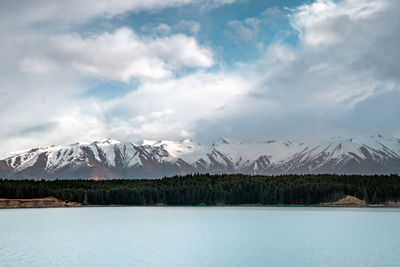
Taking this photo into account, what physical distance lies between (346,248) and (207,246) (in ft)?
61.8

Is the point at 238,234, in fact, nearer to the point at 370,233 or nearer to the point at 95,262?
the point at 370,233

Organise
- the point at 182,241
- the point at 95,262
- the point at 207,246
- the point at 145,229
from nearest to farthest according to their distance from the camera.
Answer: the point at 95,262 → the point at 207,246 → the point at 182,241 → the point at 145,229

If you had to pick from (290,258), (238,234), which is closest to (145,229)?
(238,234)

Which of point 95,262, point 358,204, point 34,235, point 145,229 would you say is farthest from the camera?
point 358,204

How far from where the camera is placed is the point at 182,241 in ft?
241

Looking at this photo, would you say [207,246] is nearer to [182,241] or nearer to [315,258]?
[182,241]

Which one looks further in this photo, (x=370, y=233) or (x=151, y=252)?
(x=370, y=233)

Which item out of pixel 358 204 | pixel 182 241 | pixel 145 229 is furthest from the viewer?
pixel 358 204

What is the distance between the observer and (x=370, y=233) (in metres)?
82.6

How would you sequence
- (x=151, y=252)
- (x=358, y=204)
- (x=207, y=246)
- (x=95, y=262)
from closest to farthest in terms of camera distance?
(x=95, y=262)
(x=151, y=252)
(x=207, y=246)
(x=358, y=204)

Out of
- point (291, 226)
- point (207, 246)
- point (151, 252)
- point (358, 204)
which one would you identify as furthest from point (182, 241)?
point (358, 204)

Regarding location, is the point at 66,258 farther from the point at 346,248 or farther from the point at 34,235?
the point at 346,248

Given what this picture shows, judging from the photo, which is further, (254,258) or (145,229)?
(145,229)

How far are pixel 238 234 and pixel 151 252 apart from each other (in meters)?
25.3
